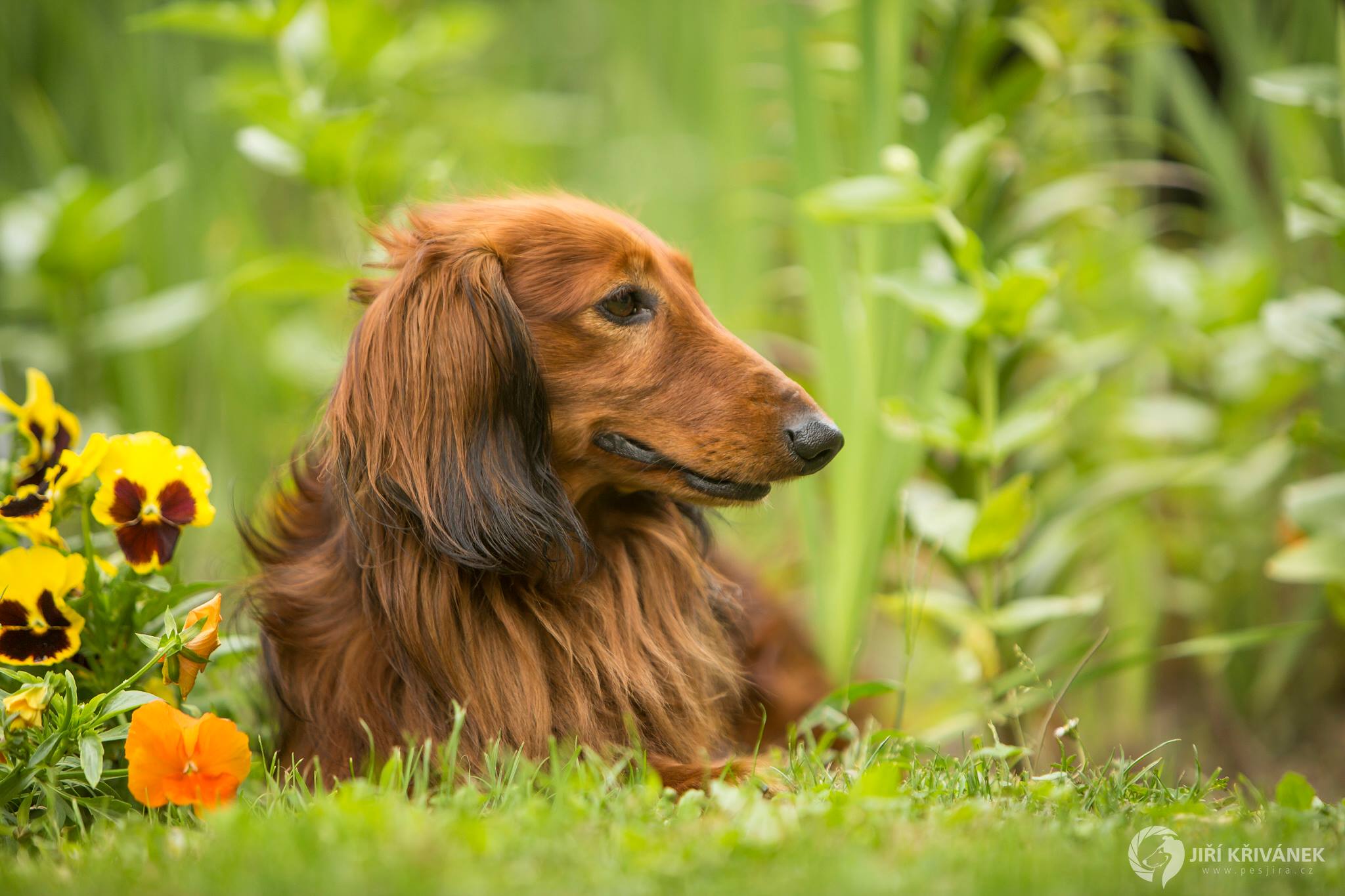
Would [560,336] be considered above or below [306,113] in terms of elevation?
below

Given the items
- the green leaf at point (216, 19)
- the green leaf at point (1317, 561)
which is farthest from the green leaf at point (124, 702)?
the green leaf at point (1317, 561)

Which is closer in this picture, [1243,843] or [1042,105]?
[1243,843]

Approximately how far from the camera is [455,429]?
1921 mm

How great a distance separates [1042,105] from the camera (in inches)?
120

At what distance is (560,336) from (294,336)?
2576 mm

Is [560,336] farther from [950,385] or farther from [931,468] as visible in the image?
[950,385]

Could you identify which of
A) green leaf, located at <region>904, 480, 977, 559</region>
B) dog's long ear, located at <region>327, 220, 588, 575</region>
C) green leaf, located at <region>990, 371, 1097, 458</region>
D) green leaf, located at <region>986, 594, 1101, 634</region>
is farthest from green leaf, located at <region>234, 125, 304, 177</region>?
green leaf, located at <region>986, 594, 1101, 634</region>

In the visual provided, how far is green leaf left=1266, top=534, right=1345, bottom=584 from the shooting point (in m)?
2.47

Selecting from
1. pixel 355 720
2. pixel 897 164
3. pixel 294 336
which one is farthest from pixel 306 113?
pixel 355 720

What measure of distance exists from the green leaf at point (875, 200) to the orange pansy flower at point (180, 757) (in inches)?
57.7

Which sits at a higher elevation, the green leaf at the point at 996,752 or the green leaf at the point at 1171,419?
the green leaf at the point at 1171,419

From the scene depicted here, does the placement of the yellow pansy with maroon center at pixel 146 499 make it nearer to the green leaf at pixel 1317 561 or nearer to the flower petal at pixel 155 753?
the flower petal at pixel 155 753

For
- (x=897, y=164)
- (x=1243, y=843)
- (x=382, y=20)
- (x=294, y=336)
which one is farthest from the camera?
(x=294, y=336)

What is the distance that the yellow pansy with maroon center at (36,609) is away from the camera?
5.93 ft
